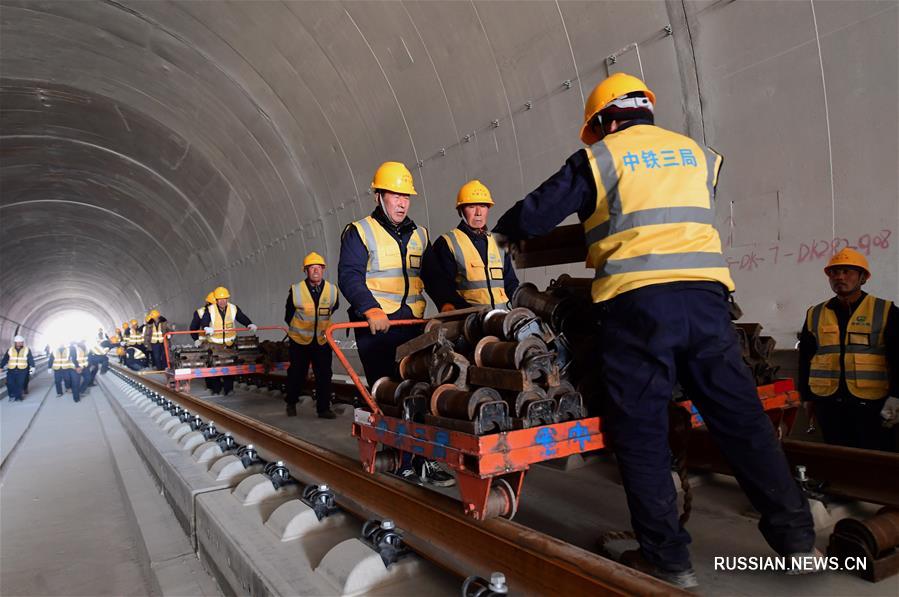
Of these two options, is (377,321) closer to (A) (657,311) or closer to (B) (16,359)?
(A) (657,311)

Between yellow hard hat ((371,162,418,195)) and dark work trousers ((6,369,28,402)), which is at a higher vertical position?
yellow hard hat ((371,162,418,195))

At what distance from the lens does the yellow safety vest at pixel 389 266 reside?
419cm

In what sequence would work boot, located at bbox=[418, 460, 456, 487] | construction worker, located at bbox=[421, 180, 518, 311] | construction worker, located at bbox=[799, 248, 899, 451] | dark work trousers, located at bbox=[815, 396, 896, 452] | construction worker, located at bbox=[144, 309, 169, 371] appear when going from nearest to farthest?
work boot, located at bbox=[418, 460, 456, 487], construction worker, located at bbox=[799, 248, 899, 451], dark work trousers, located at bbox=[815, 396, 896, 452], construction worker, located at bbox=[421, 180, 518, 311], construction worker, located at bbox=[144, 309, 169, 371]

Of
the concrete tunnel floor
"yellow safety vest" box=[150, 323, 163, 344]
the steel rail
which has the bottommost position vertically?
the concrete tunnel floor

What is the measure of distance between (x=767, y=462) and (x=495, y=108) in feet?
21.4

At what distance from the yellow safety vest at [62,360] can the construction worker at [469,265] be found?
1905 centimetres

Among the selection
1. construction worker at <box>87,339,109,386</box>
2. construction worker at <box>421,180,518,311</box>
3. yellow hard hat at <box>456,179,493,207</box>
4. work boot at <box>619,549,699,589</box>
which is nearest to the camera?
work boot at <box>619,549,699,589</box>

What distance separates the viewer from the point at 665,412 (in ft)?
7.97

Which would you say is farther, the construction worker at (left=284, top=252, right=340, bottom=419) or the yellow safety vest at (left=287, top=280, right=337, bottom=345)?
the yellow safety vest at (left=287, top=280, right=337, bottom=345)

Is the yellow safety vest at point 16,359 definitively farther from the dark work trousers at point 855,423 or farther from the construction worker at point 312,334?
the dark work trousers at point 855,423

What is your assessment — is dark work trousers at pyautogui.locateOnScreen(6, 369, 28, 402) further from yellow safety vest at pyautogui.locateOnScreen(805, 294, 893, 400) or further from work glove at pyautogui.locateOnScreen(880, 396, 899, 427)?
work glove at pyautogui.locateOnScreen(880, 396, 899, 427)

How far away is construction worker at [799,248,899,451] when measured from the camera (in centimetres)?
434

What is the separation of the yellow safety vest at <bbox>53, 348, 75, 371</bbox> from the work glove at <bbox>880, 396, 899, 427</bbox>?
70.3 ft

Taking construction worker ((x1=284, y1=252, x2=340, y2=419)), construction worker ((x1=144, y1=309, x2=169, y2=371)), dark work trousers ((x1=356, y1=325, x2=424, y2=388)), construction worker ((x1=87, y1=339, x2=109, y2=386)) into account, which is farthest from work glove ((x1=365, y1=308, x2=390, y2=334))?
construction worker ((x1=87, y1=339, x2=109, y2=386))
